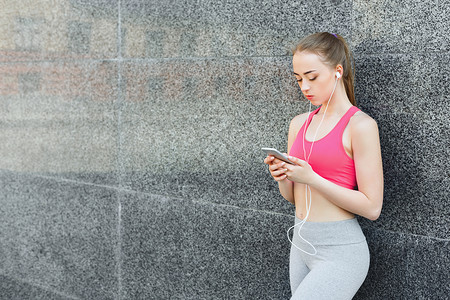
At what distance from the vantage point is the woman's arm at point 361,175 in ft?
9.40

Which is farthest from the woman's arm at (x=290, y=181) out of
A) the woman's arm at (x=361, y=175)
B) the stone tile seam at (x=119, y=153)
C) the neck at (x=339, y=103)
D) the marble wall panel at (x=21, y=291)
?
the marble wall panel at (x=21, y=291)

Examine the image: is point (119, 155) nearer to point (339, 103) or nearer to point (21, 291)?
point (21, 291)

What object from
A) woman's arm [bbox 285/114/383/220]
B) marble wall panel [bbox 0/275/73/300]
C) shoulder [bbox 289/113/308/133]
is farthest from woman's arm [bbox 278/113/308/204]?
marble wall panel [bbox 0/275/73/300]

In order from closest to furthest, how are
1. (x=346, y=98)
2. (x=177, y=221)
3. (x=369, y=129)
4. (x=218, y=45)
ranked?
(x=369, y=129) → (x=346, y=98) → (x=218, y=45) → (x=177, y=221)

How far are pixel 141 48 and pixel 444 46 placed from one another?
2.42 meters

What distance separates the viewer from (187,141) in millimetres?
4445

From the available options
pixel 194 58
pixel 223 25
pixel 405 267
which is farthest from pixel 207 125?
pixel 405 267

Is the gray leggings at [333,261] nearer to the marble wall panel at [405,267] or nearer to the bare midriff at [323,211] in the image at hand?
the bare midriff at [323,211]

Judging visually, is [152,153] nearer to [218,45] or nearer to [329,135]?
[218,45]

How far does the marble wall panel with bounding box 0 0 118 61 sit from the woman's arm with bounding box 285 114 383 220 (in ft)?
8.45

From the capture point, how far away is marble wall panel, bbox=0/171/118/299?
5.04 metres

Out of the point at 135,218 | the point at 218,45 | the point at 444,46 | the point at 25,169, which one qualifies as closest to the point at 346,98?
the point at 444,46

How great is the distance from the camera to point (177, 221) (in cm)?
451

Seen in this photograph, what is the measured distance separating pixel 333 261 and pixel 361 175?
0.46 m
